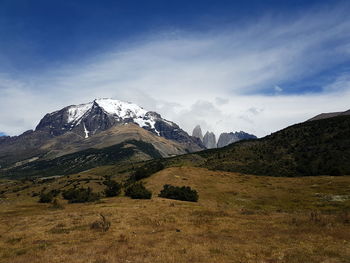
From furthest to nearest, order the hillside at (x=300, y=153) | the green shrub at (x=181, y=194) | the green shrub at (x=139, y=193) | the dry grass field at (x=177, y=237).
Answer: the hillside at (x=300, y=153) → the green shrub at (x=181, y=194) → the green shrub at (x=139, y=193) → the dry grass field at (x=177, y=237)

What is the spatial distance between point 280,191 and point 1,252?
50363 millimetres

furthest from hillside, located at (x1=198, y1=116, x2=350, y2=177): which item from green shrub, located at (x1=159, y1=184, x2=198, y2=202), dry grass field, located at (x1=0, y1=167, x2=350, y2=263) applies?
dry grass field, located at (x1=0, y1=167, x2=350, y2=263)

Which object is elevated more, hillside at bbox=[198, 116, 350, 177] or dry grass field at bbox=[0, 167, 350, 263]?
hillside at bbox=[198, 116, 350, 177]

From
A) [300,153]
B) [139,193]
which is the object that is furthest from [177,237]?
[300,153]

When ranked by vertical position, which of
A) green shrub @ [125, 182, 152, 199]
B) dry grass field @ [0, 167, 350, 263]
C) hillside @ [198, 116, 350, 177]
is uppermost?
hillside @ [198, 116, 350, 177]

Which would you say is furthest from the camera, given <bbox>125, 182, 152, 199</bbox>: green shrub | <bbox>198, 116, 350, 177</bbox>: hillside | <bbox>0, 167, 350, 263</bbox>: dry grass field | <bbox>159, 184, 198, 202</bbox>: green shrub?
<bbox>198, 116, 350, 177</bbox>: hillside

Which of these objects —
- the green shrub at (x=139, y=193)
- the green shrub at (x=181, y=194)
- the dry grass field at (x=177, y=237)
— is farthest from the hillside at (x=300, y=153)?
the dry grass field at (x=177, y=237)

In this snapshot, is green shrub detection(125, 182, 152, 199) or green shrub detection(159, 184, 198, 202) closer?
green shrub detection(125, 182, 152, 199)

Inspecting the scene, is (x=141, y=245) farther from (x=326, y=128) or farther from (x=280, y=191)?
(x=326, y=128)

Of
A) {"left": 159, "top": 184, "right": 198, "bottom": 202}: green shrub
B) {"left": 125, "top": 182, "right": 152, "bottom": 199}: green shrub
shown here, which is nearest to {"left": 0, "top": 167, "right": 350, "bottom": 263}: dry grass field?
{"left": 125, "top": 182, "right": 152, "bottom": 199}: green shrub

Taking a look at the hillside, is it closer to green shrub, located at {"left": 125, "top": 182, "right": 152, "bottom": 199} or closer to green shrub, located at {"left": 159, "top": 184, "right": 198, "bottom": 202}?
green shrub, located at {"left": 159, "top": 184, "right": 198, "bottom": 202}

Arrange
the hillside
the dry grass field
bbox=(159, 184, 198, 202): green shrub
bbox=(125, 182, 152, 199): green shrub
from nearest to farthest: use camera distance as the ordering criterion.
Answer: the dry grass field, bbox=(125, 182, 152, 199): green shrub, bbox=(159, 184, 198, 202): green shrub, the hillside

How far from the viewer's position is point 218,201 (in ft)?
171

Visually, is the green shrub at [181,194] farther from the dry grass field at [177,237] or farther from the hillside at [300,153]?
the hillside at [300,153]
